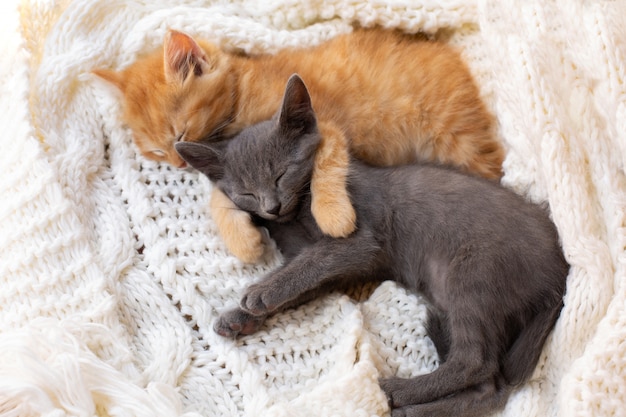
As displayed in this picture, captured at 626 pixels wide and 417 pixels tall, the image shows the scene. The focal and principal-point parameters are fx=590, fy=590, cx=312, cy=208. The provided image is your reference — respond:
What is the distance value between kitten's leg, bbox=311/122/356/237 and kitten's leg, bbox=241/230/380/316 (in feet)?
0.11

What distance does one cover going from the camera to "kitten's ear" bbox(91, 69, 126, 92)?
141 centimetres

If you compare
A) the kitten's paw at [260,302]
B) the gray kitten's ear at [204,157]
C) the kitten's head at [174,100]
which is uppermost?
the kitten's head at [174,100]

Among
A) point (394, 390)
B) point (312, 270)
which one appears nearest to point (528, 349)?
point (394, 390)

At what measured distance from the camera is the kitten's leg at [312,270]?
3.98 ft

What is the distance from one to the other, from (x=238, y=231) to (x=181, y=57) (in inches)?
18.0


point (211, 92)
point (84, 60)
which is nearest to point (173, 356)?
point (211, 92)

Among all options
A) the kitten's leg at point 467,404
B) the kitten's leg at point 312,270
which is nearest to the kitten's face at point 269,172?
the kitten's leg at point 312,270

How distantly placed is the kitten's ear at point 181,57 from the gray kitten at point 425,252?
0.23 meters

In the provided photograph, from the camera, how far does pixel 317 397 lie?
1120 millimetres

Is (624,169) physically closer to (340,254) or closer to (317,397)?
(340,254)

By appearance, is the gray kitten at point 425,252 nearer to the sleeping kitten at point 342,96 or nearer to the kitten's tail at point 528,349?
the kitten's tail at point 528,349

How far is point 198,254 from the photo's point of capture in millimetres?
1316

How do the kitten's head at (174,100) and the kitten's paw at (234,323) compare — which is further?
the kitten's head at (174,100)

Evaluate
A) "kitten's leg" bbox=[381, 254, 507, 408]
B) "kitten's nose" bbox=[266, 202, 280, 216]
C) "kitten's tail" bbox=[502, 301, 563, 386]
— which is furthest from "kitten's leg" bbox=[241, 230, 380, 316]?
"kitten's tail" bbox=[502, 301, 563, 386]
